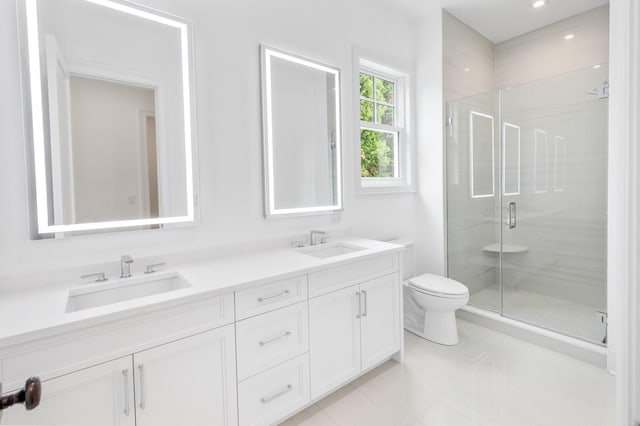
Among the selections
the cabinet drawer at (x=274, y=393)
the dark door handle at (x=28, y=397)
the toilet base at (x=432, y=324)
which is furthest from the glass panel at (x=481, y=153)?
the dark door handle at (x=28, y=397)

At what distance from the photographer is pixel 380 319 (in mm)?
2045

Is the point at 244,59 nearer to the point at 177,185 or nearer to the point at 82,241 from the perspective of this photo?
the point at 177,185

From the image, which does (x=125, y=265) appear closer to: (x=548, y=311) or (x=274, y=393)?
(x=274, y=393)

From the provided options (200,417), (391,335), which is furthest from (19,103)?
(391,335)

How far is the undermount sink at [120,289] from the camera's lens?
1346 mm

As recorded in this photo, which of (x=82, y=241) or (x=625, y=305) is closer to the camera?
(x=625, y=305)

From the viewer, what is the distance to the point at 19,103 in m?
1.34

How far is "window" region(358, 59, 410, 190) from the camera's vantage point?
109 inches

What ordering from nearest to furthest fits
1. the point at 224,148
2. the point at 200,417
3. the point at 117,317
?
the point at 117,317, the point at 200,417, the point at 224,148

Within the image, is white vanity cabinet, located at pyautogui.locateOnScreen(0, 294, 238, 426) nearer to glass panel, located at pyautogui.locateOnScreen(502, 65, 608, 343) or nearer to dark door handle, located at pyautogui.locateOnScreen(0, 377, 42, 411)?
dark door handle, located at pyautogui.locateOnScreen(0, 377, 42, 411)

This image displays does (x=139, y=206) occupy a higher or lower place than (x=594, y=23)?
lower

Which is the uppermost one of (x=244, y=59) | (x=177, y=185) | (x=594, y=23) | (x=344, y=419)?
(x=594, y=23)

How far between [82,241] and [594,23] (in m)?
4.29

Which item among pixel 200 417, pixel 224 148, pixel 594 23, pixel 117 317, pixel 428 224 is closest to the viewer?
pixel 117 317
